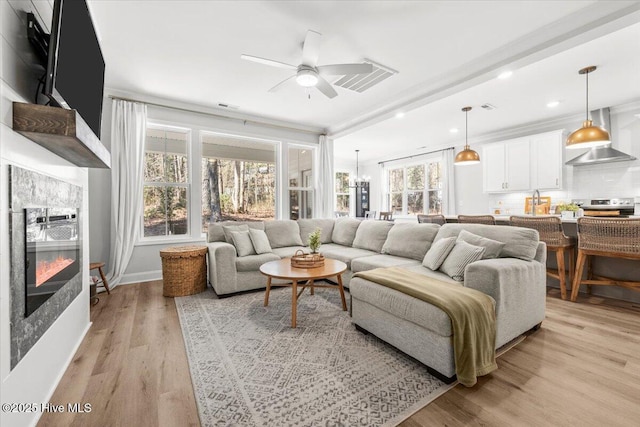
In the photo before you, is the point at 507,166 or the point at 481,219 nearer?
the point at 481,219

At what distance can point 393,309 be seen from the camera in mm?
2006

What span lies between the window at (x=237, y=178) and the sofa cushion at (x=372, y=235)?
81.9 inches

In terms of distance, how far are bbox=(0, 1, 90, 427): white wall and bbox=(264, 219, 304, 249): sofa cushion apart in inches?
101

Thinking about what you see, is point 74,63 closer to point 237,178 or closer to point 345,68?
point 345,68

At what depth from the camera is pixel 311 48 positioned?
2539mm

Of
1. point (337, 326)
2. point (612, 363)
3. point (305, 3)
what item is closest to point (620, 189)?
point (612, 363)

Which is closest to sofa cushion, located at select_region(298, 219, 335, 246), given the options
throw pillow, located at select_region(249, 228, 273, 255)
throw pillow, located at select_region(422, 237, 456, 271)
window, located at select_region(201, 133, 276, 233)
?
throw pillow, located at select_region(249, 228, 273, 255)

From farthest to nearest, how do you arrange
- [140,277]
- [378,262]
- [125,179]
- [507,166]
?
1. [507,166]
2. [140,277]
3. [125,179]
4. [378,262]

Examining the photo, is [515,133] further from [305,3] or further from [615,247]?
[305,3]

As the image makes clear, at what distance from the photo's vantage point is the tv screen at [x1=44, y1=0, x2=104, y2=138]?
1.37m

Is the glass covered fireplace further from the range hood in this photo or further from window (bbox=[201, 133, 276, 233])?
the range hood

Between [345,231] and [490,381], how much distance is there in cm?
298

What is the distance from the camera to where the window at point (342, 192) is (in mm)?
9534

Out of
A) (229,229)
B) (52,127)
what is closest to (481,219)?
(229,229)
